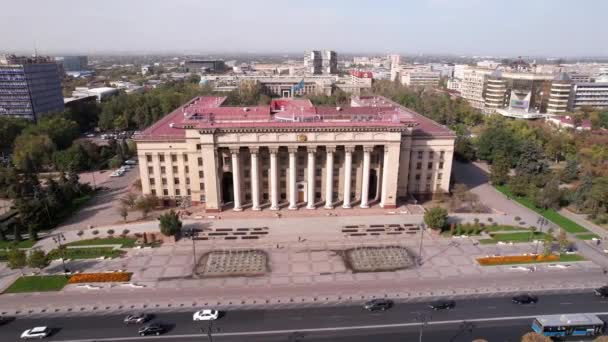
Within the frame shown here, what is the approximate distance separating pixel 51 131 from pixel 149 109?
41298 mm

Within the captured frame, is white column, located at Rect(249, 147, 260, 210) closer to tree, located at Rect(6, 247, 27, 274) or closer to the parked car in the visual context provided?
the parked car

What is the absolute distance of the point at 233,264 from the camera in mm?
51531

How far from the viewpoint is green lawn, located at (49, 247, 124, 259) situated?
5334 cm

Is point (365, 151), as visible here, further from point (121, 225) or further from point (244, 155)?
point (121, 225)

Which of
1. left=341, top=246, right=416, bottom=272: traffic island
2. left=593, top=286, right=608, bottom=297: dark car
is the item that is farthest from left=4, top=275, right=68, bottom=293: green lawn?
left=593, top=286, right=608, bottom=297: dark car

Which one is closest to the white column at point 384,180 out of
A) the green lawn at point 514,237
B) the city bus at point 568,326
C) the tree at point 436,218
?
the tree at point 436,218

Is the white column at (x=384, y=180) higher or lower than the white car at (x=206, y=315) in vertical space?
higher

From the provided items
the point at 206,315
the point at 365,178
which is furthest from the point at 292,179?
the point at 206,315

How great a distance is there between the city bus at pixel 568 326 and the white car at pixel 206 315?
33.5 metres

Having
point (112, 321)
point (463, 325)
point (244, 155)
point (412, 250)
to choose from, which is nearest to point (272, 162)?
point (244, 155)

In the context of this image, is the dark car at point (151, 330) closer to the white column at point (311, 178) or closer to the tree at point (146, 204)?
the tree at point (146, 204)

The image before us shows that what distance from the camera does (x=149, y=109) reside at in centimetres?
14025

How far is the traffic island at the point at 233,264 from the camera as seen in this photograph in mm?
49375

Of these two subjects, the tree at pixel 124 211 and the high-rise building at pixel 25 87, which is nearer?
the tree at pixel 124 211
